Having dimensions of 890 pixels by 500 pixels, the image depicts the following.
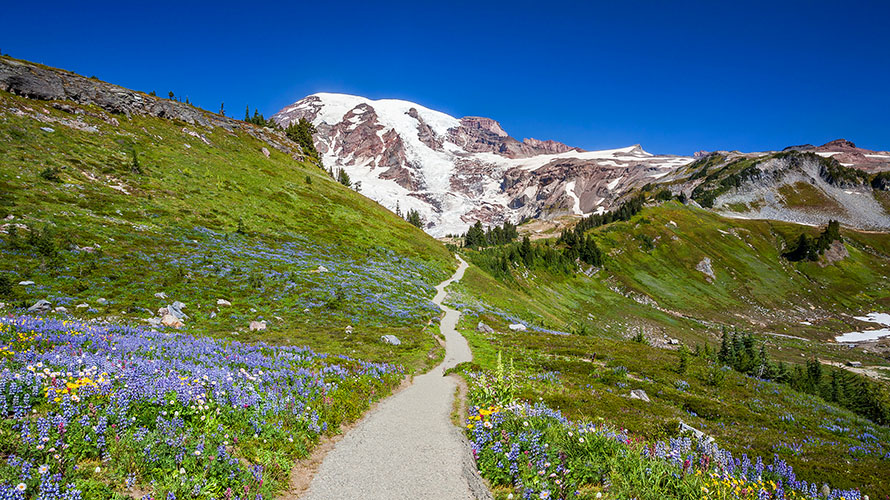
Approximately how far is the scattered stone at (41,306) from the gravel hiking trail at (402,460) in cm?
1939

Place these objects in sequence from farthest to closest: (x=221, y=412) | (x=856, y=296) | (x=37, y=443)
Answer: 1. (x=856, y=296)
2. (x=221, y=412)
3. (x=37, y=443)

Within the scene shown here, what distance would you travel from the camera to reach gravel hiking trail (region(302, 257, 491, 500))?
856 centimetres

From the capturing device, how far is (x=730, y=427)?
50.6 feet

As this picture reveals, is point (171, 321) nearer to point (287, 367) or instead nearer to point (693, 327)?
point (287, 367)

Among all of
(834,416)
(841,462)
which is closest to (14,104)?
(841,462)

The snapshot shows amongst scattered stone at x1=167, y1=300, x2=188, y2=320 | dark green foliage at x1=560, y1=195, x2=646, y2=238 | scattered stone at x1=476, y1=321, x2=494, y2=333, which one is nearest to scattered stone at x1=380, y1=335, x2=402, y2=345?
scattered stone at x1=476, y1=321, x2=494, y2=333

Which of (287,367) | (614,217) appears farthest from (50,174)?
(614,217)

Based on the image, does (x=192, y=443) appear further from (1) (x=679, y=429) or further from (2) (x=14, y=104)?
(2) (x=14, y=104)

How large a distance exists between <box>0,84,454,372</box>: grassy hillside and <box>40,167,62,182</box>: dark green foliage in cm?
17

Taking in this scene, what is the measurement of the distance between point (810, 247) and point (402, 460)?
213 m

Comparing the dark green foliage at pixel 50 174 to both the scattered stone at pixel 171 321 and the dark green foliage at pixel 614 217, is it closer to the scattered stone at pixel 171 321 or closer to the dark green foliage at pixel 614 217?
the scattered stone at pixel 171 321

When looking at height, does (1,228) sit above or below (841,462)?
above

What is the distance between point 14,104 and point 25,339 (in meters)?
72.4

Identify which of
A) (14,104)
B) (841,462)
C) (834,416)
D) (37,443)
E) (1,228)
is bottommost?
(834,416)
